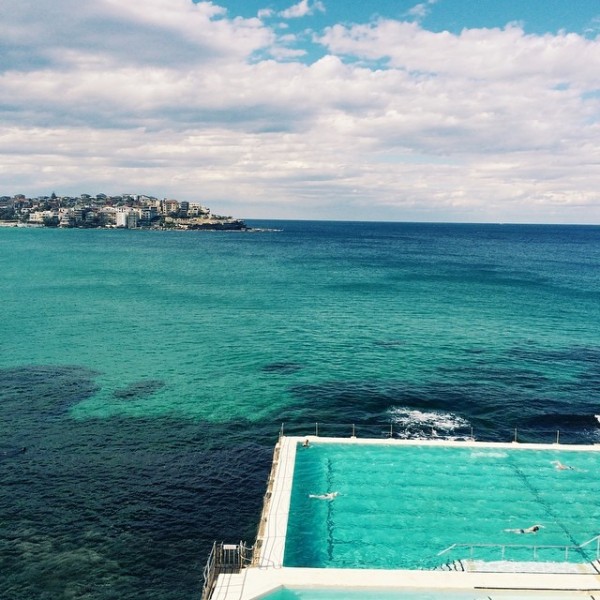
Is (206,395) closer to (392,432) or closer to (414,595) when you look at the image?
(392,432)

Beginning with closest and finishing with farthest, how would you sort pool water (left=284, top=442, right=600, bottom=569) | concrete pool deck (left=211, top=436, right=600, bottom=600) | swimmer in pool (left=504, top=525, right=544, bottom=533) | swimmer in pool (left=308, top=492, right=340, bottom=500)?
concrete pool deck (left=211, top=436, right=600, bottom=600)
pool water (left=284, top=442, right=600, bottom=569)
swimmer in pool (left=504, top=525, right=544, bottom=533)
swimmer in pool (left=308, top=492, right=340, bottom=500)

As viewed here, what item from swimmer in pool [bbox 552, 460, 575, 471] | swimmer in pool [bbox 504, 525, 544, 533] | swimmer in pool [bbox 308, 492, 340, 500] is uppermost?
swimmer in pool [bbox 552, 460, 575, 471]

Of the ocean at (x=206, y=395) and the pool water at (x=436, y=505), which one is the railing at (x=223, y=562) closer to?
the ocean at (x=206, y=395)

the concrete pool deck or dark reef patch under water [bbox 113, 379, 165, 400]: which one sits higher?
the concrete pool deck

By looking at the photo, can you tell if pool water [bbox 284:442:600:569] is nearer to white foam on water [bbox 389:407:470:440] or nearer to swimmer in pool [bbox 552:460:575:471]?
swimmer in pool [bbox 552:460:575:471]

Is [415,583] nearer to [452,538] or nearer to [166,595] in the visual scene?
[452,538]

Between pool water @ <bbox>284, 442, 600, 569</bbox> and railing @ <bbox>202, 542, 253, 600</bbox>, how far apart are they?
234 centimetres

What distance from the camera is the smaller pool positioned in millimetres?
22703

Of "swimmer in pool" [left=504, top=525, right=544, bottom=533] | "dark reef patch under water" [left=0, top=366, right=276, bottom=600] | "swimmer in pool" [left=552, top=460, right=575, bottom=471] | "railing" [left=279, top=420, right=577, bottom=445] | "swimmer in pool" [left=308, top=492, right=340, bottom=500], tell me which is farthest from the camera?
"railing" [left=279, top=420, right=577, bottom=445]

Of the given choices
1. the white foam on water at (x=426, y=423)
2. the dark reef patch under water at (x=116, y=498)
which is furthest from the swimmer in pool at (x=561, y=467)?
the dark reef patch under water at (x=116, y=498)

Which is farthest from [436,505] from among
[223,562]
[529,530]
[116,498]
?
[116,498]

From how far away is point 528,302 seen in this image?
97500 mm

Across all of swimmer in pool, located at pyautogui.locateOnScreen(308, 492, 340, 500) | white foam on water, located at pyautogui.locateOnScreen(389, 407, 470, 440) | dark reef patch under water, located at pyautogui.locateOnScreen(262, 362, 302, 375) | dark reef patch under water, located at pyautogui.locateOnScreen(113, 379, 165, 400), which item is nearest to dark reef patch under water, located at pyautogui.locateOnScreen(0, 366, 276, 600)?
dark reef patch under water, located at pyautogui.locateOnScreen(113, 379, 165, 400)

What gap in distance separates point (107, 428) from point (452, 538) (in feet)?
93.0
